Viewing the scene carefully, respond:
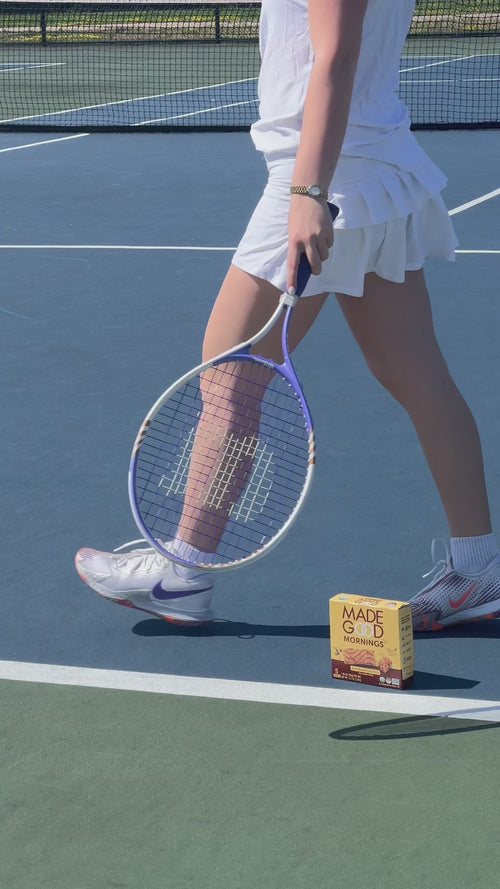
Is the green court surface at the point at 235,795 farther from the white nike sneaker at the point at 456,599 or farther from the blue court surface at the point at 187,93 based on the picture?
the blue court surface at the point at 187,93

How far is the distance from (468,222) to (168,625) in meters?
4.58

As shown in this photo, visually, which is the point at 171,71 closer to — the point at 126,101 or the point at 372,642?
the point at 126,101

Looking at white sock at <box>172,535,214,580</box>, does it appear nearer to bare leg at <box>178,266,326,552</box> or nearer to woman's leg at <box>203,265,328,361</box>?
bare leg at <box>178,266,326,552</box>

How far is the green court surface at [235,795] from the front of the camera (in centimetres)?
199

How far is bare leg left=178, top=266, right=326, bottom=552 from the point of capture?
8.81ft

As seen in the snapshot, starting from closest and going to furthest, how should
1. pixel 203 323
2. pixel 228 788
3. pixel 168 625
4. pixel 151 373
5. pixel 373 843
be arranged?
pixel 373 843, pixel 228 788, pixel 168 625, pixel 151 373, pixel 203 323

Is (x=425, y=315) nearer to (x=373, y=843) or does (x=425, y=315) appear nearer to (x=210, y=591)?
(x=210, y=591)

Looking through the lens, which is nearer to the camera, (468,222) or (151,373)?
(151,373)

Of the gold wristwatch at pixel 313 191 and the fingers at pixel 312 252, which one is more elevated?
the gold wristwatch at pixel 313 191

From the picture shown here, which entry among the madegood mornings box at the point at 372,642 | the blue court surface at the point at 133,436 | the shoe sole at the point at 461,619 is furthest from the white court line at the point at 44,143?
the madegood mornings box at the point at 372,642

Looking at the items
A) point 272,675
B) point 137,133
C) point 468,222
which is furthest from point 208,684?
point 137,133

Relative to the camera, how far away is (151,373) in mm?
4707

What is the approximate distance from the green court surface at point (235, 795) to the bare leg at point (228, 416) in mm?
373

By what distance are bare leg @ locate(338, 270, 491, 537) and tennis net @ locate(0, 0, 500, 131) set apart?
27.2 feet
